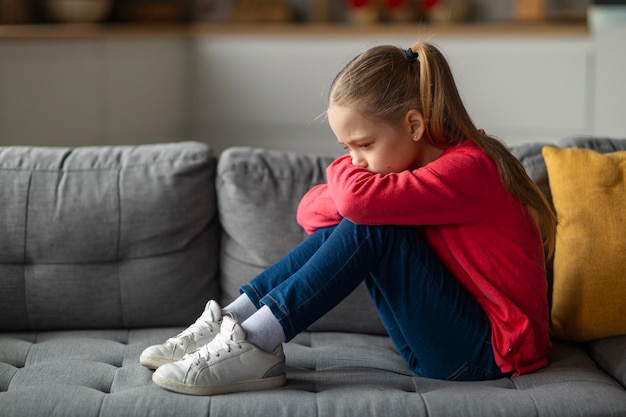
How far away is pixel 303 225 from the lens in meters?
2.07

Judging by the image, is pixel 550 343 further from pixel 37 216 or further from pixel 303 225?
pixel 37 216

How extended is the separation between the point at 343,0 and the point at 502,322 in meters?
3.43

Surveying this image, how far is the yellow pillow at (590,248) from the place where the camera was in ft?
6.66

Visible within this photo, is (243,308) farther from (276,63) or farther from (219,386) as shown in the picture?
(276,63)

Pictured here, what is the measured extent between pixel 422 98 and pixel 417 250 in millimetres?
302

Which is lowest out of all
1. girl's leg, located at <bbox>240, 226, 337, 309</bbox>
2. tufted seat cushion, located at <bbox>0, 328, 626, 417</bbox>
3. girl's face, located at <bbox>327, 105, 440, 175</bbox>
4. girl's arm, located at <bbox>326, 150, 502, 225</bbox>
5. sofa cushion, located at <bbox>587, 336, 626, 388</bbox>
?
sofa cushion, located at <bbox>587, 336, 626, 388</bbox>

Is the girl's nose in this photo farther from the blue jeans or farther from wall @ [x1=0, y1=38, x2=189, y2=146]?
wall @ [x1=0, y1=38, x2=189, y2=146]

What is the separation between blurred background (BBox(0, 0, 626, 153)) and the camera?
3.94m

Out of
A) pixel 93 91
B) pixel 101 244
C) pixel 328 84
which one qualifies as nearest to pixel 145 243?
pixel 101 244

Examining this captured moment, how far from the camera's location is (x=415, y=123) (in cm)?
186

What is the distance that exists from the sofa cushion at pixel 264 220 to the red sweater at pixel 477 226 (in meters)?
0.32

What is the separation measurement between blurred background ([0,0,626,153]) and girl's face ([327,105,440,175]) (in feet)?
6.57

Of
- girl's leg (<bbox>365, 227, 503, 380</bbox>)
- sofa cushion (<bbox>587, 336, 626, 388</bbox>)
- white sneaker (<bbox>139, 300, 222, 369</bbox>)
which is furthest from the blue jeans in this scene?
sofa cushion (<bbox>587, 336, 626, 388</bbox>)

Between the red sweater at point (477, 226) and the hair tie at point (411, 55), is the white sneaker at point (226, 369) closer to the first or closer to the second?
the red sweater at point (477, 226)
